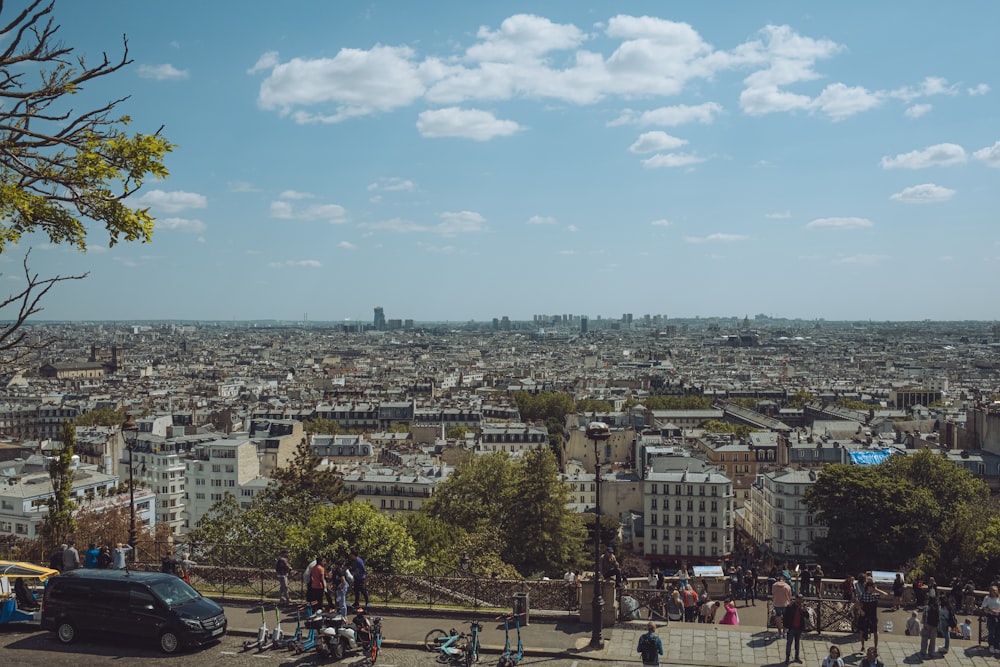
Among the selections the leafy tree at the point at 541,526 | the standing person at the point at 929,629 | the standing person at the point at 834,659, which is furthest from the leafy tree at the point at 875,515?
the standing person at the point at 834,659

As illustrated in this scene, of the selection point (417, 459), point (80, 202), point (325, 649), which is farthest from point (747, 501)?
point (80, 202)

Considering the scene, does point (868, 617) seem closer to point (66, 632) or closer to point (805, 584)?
point (805, 584)

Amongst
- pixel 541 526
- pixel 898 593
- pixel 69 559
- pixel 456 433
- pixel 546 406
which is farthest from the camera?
pixel 546 406

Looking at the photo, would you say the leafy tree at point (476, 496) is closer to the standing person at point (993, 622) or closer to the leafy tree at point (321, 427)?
the standing person at point (993, 622)

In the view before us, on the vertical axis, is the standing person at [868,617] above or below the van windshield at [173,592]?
below

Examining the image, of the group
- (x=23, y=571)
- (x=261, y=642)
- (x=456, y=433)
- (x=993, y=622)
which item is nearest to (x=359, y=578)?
(x=261, y=642)

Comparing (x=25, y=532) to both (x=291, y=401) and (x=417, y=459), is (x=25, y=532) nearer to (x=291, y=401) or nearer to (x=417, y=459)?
(x=417, y=459)

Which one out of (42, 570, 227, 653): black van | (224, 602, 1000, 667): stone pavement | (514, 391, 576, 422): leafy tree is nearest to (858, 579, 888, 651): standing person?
(224, 602, 1000, 667): stone pavement
